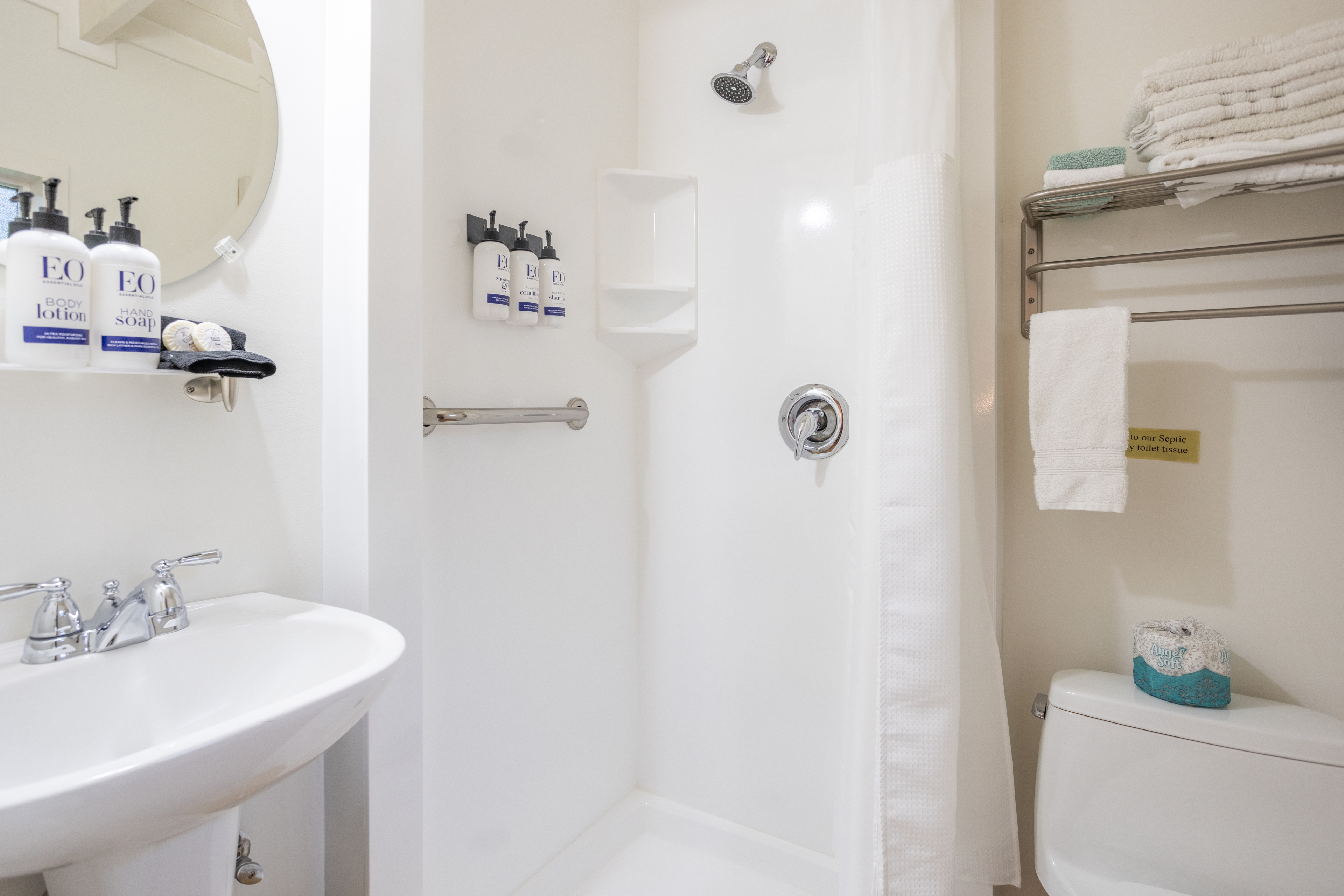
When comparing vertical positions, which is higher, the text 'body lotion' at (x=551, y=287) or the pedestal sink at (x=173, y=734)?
the text 'body lotion' at (x=551, y=287)

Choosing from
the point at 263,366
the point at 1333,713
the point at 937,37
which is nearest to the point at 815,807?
the point at 1333,713

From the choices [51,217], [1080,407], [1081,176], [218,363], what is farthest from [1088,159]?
[51,217]

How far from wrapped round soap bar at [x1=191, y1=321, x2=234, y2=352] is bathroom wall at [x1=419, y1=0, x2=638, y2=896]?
24cm

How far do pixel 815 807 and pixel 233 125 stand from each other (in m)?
1.74

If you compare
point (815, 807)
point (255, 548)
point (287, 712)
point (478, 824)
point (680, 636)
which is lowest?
point (815, 807)

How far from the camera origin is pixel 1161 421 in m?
1.21

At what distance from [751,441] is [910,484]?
541mm

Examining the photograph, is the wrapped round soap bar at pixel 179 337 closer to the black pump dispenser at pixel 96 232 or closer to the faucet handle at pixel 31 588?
the black pump dispenser at pixel 96 232

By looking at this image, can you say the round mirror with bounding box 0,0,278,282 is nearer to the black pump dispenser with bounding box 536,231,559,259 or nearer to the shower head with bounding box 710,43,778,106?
the black pump dispenser with bounding box 536,231,559,259

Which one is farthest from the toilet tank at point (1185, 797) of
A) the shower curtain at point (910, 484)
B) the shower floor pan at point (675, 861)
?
the shower floor pan at point (675, 861)

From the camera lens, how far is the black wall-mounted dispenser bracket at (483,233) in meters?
1.21

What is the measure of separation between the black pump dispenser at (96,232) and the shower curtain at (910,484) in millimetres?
1116

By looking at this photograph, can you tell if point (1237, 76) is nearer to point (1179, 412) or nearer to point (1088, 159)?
point (1088, 159)

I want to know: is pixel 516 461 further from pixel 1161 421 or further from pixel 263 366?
pixel 1161 421
